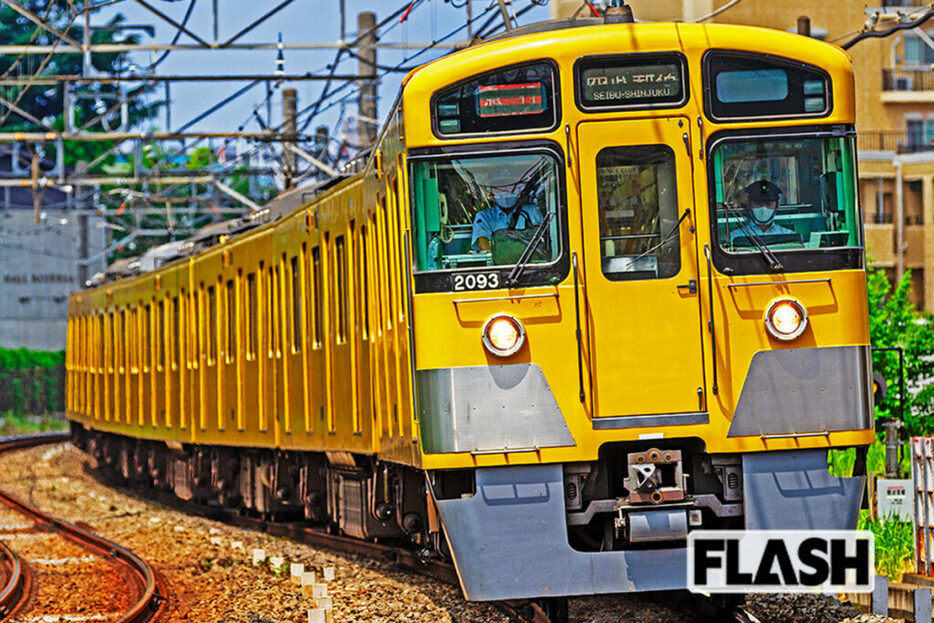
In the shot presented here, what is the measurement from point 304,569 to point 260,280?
11.9ft

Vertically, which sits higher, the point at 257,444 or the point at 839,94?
the point at 839,94

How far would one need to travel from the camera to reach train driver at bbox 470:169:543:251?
8359mm

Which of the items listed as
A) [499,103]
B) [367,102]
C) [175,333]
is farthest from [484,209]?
[367,102]

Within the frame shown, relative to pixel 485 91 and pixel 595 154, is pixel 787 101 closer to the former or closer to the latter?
pixel 595 154

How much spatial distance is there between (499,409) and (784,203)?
1.80 metres

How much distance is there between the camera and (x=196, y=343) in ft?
62.0

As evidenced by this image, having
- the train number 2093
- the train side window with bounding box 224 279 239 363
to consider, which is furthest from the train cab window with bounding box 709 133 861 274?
the train side window with bounding box 224 279 239 363

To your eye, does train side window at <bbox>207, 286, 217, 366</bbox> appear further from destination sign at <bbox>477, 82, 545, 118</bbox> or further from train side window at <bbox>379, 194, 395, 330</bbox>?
destination sign at <bbox>477, 82, 545, 118</bbox>

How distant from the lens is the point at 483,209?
329 inches

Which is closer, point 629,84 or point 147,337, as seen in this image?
point 629,84

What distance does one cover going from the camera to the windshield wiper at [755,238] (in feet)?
27.2

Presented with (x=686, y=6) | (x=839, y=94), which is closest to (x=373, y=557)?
(x=839, y=94)

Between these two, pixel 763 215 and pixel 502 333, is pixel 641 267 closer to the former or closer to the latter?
pixel 763 215

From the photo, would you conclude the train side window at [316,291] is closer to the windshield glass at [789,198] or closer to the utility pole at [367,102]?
the windshield glass at [789,198]
